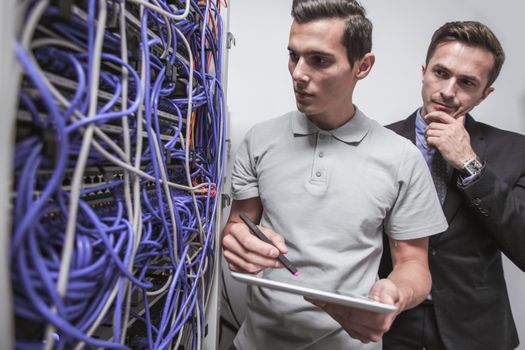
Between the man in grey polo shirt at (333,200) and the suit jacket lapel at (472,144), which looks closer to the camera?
the man in grey polo shirt at (333,200)

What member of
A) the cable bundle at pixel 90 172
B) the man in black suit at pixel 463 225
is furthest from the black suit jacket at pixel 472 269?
Answer: the cable bundle at pixel 90 172

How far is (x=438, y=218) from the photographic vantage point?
2.56ft

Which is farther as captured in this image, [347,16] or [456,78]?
[456,78]

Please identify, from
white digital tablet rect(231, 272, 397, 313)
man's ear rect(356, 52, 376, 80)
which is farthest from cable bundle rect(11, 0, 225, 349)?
man's ear rect(356, 52, 376, 80)

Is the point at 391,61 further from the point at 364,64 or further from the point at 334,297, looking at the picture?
the point at 334,297

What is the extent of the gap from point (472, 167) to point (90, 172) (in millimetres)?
957

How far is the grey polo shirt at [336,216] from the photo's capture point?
76cm

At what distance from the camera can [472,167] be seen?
892mm

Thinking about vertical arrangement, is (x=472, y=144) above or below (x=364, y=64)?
below

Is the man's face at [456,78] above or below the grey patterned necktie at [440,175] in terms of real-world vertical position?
above

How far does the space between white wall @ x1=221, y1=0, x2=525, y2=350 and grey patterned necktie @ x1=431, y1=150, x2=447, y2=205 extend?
Result: 1.23 ft

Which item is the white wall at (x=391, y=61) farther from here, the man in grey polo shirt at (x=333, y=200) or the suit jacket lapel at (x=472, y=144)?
the man in grey polo shirt at (x=333, y=200)

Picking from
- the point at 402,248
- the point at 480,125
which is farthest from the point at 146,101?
the point at 480,125

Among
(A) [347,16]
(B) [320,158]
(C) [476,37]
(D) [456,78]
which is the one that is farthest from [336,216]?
(C) [476,37]
